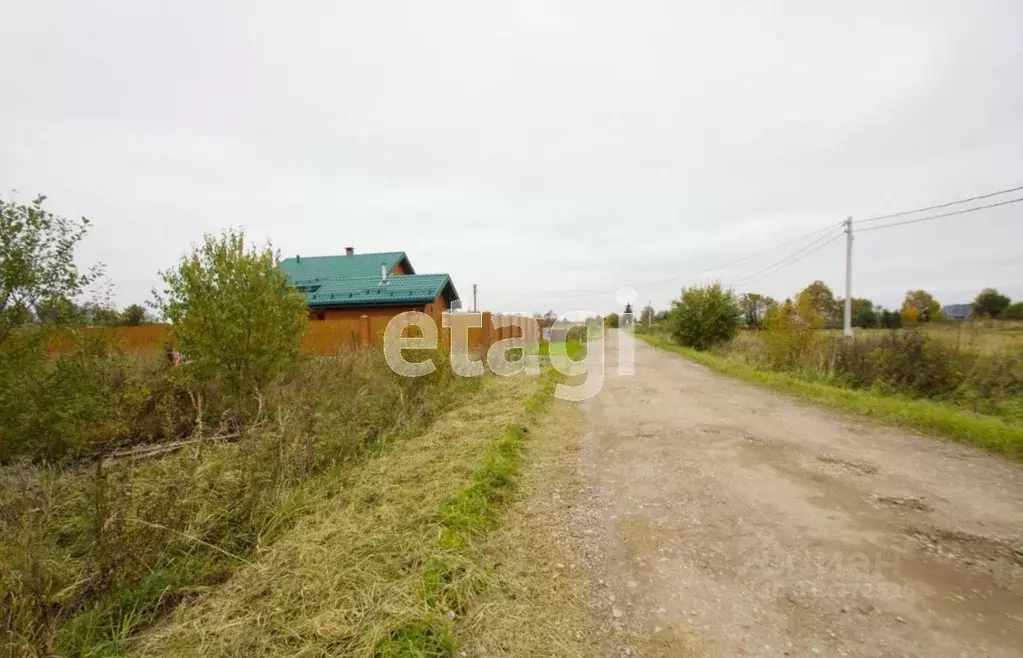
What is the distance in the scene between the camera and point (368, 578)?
2805mm

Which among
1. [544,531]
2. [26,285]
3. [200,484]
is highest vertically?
[26,285]

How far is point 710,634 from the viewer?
2.35 meters

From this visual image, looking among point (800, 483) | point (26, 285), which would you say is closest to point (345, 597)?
point (26, 285)

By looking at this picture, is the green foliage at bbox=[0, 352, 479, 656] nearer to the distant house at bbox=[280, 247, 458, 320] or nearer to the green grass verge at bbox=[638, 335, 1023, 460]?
the green grass verge at bbox=[638, 335, 1023, 460]

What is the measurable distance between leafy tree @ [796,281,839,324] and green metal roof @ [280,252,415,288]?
53.4 feet

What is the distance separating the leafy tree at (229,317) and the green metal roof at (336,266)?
1307 cm

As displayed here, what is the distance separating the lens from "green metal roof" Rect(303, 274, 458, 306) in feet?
57.4

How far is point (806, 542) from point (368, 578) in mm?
3199

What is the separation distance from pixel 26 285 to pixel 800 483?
7.61 meters

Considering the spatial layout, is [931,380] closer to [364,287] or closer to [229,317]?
[229,317]

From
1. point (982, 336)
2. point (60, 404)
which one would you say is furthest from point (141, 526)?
point (982, 336)

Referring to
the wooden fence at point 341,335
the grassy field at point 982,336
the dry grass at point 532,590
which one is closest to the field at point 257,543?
the dry grass at point 532,590

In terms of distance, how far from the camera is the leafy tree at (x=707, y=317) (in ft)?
71.9

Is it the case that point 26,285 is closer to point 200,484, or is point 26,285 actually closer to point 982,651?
point 200,484
